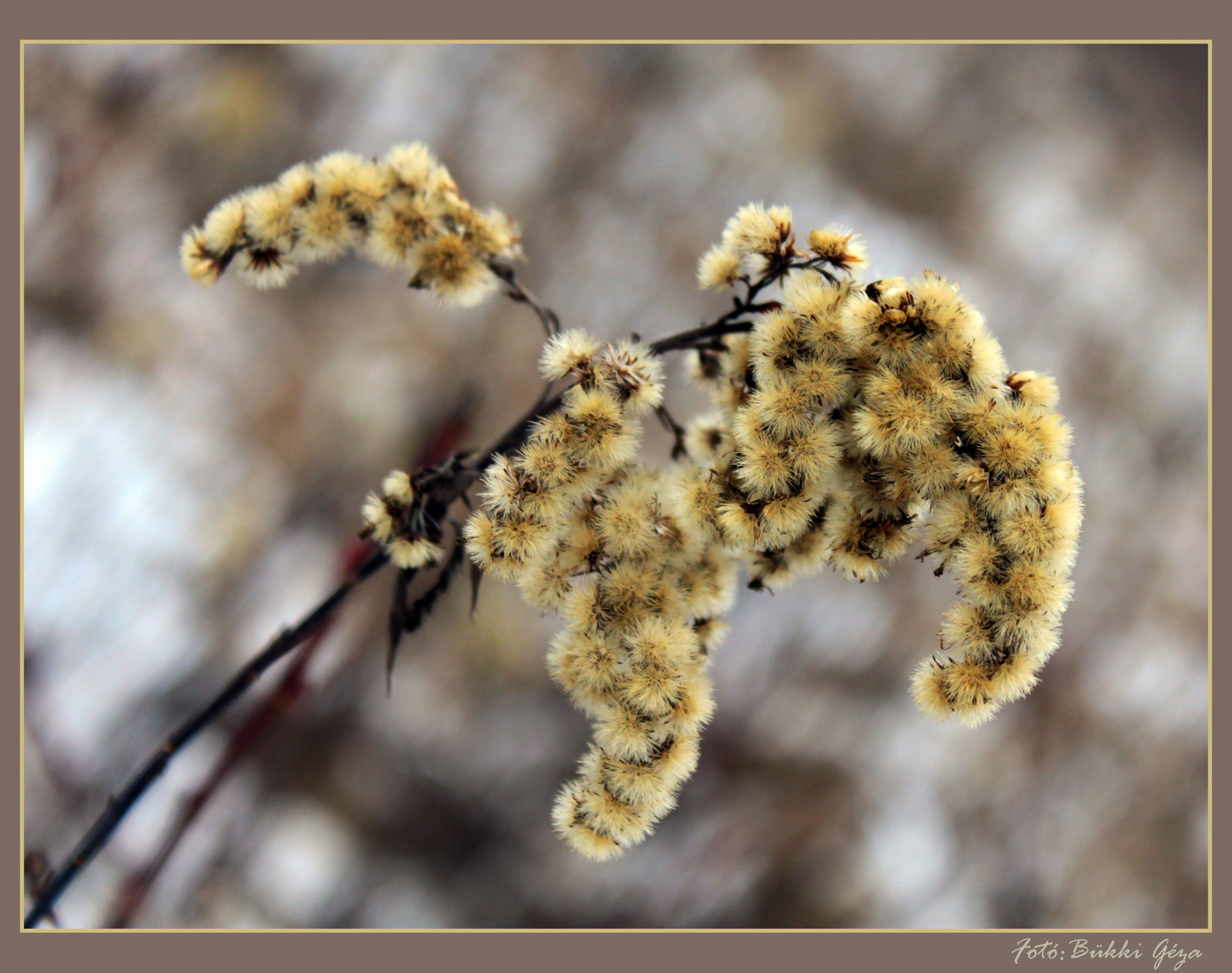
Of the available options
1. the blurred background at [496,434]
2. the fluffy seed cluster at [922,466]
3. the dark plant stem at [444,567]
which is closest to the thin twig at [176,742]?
the dark plant stem at [444,567]

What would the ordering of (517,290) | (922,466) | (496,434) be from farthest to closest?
(496,434) → (517,290) → (922,466)

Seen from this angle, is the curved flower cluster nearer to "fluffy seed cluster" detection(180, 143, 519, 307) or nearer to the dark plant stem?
the dark plant stem

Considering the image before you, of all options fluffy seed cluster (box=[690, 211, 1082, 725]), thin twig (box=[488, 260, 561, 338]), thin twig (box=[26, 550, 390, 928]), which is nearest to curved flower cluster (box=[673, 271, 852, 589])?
fluffy seed cluster (box=[690, 211, 1082, 725])

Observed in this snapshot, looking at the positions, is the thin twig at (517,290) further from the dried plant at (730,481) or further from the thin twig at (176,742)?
the thin twig at (176,742)

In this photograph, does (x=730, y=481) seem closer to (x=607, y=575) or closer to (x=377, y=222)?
(x=607, y=575)

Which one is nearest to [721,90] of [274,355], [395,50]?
[395,50]

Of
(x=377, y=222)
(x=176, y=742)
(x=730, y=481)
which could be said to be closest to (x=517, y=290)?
(x=377, y=222)

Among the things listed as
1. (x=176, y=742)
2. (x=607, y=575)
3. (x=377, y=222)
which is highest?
(x=377, y=222)
